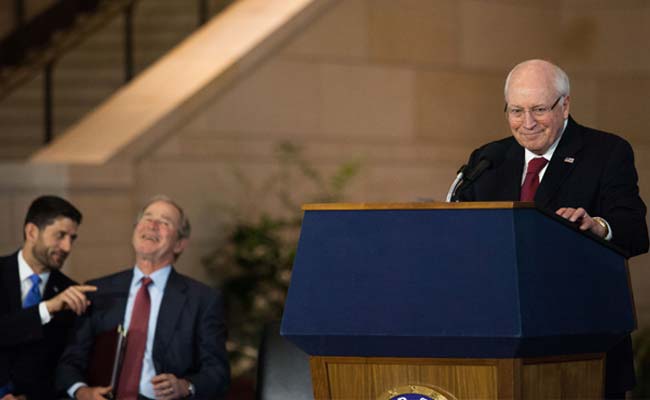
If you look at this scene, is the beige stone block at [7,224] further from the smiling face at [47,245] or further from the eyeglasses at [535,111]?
the eyeglasses at [535,111]

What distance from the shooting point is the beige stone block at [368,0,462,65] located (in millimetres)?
8461

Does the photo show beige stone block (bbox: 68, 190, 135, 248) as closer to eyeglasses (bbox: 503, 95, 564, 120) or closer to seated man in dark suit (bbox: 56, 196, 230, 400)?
seated man in dark suit (bbox: 56, 196, 230, 400)

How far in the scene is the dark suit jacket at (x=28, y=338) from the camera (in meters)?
4.52

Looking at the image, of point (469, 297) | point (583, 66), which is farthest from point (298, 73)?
point (469, 297)

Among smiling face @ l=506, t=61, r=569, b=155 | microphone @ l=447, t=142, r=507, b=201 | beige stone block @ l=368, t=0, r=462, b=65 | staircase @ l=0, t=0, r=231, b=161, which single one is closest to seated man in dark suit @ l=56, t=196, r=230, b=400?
microphone @ l=447, t=142, r=507, b=201

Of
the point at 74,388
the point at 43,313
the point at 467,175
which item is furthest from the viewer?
the point at 74,388

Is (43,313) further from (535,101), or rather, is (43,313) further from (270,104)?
(270,104)

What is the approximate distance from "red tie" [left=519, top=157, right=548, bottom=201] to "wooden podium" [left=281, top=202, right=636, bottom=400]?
0.45m

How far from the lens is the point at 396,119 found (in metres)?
8.49

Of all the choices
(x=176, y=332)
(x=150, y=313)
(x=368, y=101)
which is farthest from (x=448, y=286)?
(x=368, y=101)

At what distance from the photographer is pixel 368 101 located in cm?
839

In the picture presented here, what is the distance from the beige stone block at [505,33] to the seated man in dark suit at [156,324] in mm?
4409

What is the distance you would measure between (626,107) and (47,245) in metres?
5.58

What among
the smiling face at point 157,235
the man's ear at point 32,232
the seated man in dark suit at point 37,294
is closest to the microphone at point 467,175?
the smiling face at point 157,235
